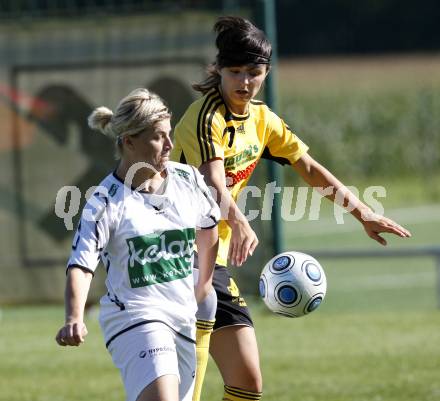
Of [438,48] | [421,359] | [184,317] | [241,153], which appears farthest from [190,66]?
[438,48]

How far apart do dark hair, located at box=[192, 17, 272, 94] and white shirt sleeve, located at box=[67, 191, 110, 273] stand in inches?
50.5

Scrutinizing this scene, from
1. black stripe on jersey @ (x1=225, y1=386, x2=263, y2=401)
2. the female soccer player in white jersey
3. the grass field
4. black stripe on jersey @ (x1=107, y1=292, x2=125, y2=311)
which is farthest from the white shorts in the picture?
the grass field

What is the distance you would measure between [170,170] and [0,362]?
469cm

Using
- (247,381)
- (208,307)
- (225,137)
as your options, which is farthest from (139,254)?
(247,381)

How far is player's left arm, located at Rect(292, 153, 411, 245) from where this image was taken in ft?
21.2

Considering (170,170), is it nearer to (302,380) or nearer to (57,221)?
(302,380)

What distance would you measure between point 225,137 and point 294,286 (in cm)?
85

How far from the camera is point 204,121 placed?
612 cm

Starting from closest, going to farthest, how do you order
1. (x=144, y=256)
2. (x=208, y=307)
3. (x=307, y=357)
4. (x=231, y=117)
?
(x=144, y=256) < (x=208, y=307) < (x=231, y=117) < (x=307, y=357)

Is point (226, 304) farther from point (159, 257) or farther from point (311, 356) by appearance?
point (311, 356)

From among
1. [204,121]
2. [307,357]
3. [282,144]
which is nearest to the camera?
[204,121]

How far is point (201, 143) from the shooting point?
606cm

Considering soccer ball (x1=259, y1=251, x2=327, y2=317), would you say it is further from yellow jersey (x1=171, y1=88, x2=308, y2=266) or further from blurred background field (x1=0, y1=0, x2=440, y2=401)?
blurred background field (x1=0, y1=0, x2=440, y2=401)

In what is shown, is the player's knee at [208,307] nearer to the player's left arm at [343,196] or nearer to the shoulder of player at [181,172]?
the shoulder of player at [181,172]
